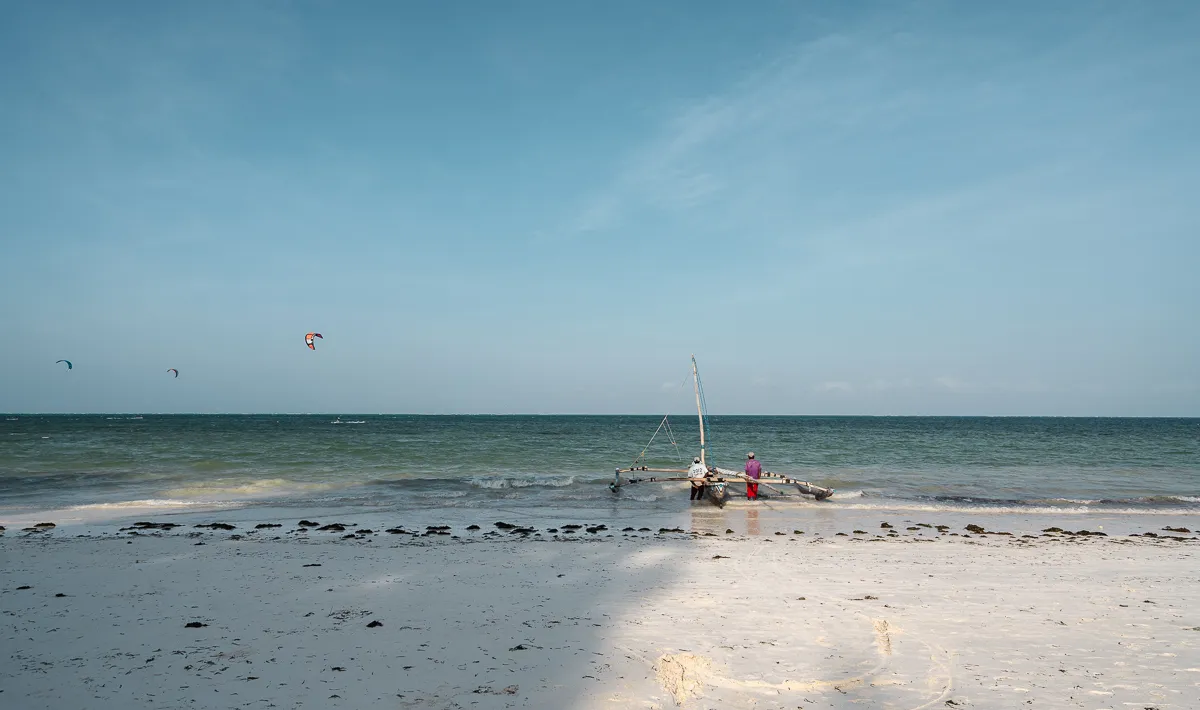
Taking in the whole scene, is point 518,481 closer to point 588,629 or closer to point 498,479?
point 498,479

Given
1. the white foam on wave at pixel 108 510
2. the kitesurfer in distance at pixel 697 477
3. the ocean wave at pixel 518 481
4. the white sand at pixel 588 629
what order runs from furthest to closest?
the ocean wave at pixel 518 481, the kitesurfer in distance at pixel 697 477, the white foam on wave at pixel 108 510, the white sand at pixel 588 629

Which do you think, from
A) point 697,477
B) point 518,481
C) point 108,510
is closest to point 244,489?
point 108,510

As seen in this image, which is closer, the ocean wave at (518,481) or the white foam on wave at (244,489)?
the white foam on wave at (244,489)

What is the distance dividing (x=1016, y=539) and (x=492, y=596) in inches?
419

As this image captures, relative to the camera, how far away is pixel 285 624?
6707 millimetres

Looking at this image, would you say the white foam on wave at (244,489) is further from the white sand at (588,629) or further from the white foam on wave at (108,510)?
the white sand at (588,629)

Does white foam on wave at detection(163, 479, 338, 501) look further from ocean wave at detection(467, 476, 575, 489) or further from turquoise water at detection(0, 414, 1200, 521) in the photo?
ocean wave at detection(467, 476, 575, 489)

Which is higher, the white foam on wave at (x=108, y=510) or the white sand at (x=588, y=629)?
the white sand at (x=588, y=629)

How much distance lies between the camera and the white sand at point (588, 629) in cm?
517

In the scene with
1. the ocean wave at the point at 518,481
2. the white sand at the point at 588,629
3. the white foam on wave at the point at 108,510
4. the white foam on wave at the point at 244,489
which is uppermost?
the white sand at the point at 588,629

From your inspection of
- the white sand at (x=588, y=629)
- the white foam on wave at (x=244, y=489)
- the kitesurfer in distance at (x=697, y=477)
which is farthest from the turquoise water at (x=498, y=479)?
the white sand at (x=588, y=629)

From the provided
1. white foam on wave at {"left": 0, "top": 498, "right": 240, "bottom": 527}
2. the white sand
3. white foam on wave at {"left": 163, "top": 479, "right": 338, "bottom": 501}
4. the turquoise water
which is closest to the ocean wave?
the turquoise water

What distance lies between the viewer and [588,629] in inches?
261

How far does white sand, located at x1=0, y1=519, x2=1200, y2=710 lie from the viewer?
5168mm
